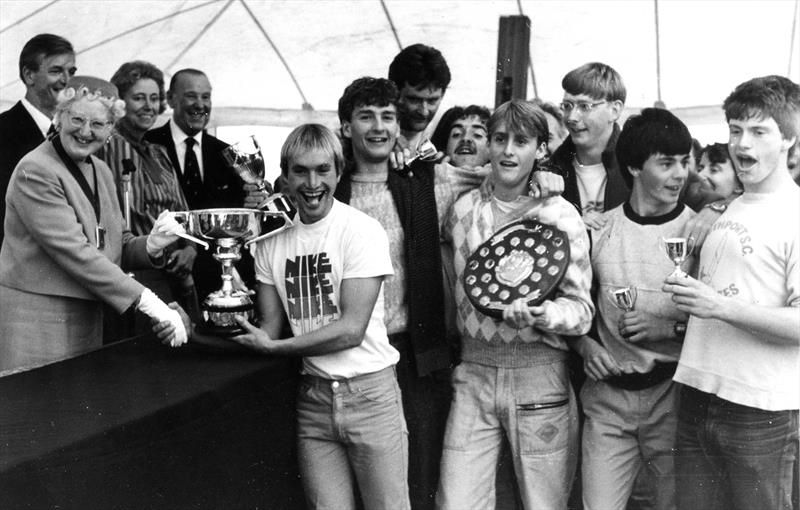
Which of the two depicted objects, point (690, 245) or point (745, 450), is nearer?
point (745, 450)

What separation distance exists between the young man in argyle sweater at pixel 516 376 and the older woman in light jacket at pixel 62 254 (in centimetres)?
95

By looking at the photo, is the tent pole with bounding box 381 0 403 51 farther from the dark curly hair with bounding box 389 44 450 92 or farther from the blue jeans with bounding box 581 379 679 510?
the blue jeans with bounding box 581 379 679 510

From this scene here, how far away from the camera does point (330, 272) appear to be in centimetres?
251

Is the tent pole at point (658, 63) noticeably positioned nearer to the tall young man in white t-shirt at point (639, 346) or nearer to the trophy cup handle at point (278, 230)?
the tall young man in white t-shirt at point (639, 346)

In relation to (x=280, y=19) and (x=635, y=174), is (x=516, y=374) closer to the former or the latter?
(x=635, y=174)

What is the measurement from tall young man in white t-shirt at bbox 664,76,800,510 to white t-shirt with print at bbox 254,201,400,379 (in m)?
0.89

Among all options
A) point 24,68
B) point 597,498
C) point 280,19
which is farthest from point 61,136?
point 280,19

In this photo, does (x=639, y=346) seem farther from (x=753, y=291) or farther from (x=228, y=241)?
(x=228, y=241)

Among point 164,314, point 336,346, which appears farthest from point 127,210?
point 336,346

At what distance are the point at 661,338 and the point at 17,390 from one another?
194 centimetres

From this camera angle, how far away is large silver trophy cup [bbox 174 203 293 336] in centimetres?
249

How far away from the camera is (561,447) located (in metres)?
2.68

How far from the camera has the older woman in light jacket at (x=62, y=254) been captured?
2.55m

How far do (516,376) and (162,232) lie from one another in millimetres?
1292
